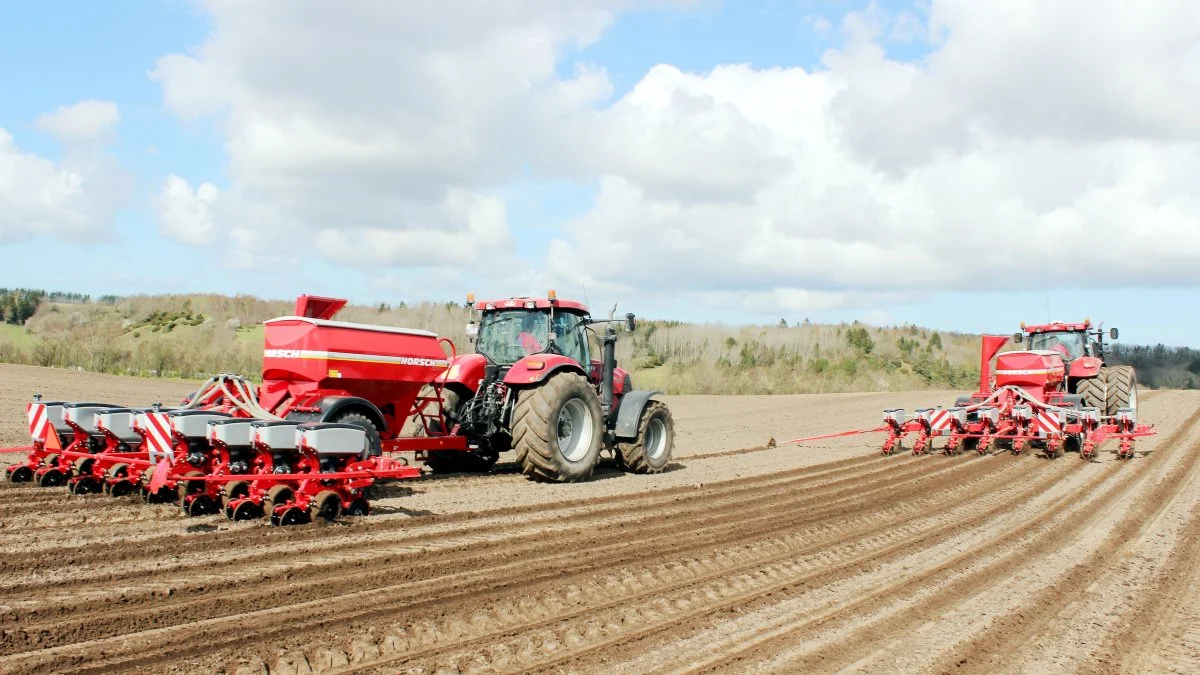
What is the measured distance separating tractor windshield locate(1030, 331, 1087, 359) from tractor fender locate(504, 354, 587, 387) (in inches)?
444

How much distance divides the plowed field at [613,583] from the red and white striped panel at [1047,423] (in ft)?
11.5

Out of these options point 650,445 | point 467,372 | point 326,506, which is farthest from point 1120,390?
point 326,506

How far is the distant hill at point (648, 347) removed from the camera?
90.6 ft

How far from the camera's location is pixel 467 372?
10117 millimetres

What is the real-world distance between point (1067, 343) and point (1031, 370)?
2.33m

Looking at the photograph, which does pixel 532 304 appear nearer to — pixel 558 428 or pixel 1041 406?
pixel 558 428

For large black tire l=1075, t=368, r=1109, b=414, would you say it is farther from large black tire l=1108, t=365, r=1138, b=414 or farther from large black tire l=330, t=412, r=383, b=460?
large black tire l=330, t=412, r=383, b=460

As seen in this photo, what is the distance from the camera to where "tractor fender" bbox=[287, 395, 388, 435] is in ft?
27.0

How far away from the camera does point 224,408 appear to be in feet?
26.8

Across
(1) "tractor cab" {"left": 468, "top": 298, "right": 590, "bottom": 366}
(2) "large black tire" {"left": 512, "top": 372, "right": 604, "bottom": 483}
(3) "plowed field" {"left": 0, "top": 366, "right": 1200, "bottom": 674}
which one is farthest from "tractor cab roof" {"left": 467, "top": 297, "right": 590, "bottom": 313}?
(3) "plowed field" {"left": 0, "top": 366, "right": 1200, "bottom": 674}

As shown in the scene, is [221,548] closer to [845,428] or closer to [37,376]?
[845,428]

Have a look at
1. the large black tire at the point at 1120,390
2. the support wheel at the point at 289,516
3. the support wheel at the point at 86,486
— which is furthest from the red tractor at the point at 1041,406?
the support wheel at the point at 86,486

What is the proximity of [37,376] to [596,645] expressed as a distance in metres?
21.9

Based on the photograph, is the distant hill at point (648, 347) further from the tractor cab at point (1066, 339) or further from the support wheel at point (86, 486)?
the support wheel at point (86, 486)
